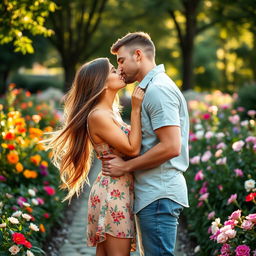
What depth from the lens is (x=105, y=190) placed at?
10.5 ft

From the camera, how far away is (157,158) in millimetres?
2912

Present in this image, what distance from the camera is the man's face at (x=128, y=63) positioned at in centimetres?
316

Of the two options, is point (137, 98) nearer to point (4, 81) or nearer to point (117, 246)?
point (117, 246)

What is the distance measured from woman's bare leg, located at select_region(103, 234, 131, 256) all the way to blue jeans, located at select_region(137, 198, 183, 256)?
207 millimetres

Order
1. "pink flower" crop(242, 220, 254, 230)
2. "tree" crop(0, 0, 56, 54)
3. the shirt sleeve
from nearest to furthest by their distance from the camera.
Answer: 1. the shirt sleeve
2. "pink flower" crop(242, 220, 254, 230)
3. "tree" crop(0, 0, 56, 54)

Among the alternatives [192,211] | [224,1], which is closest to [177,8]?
[224,1]

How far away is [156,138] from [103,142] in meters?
0.39

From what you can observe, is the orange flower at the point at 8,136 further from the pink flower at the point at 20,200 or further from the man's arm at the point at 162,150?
the man's arm at the point at 162,150

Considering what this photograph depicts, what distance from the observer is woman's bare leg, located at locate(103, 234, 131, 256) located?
122 inches

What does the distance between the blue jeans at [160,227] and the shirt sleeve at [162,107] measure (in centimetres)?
47

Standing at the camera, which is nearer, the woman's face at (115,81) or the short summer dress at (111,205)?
the short summer dress at (111,205)

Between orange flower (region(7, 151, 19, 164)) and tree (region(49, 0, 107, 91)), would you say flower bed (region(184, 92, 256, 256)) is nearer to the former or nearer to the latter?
orange flower (region(7, 151, 19, 164))

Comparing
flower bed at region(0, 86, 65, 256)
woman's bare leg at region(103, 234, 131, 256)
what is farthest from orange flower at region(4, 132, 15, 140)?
woman's bare leg at region(103, 234, 131, 256)

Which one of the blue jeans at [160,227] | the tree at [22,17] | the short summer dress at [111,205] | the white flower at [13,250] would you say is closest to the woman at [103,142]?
the short summer dress at [111,205]
